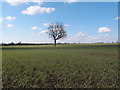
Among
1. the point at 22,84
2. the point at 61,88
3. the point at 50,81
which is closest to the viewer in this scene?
the point at 61,88

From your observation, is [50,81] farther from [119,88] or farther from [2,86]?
[119,88]

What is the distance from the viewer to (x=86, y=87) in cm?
745

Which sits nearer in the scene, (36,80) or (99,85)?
(99,85)

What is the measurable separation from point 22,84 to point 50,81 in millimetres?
1694

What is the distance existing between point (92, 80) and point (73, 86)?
1643 millimetres

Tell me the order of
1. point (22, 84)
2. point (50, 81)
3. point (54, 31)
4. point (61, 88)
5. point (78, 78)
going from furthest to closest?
point (54, 31) → point (78, 78) → point (50, 81) → point (22, 84) → point (61, 88)

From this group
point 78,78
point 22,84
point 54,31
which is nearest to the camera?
point 22,84

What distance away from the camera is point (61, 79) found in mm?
8852

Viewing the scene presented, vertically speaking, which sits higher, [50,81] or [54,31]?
[54,31]

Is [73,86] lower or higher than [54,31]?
lower

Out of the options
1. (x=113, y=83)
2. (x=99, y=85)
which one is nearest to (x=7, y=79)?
(x=99, y=85)

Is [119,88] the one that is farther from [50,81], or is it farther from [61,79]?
[50,81]

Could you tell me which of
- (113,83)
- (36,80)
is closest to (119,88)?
(113,83)

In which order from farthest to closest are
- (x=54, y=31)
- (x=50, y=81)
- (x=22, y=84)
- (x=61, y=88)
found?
(x=54, y=31), (x=50, y=81), (x=22, y=84), (x=61, y=88)
